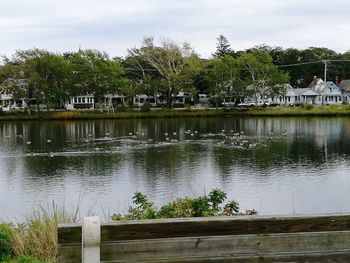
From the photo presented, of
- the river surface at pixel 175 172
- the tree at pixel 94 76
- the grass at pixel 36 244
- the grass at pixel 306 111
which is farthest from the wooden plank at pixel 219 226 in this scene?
the tree at pixel 94 76

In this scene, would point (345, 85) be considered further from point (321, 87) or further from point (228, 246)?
point (228, 246)

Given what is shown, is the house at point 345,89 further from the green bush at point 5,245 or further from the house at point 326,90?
the green bush at point 5,245

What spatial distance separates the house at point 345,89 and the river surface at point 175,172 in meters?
65.3

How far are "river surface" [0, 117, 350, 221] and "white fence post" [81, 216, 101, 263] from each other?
21.7ft

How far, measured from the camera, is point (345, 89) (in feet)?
348

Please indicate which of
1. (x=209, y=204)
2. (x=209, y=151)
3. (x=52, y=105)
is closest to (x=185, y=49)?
(x=52, y=105)

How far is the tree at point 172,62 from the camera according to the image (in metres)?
76.4

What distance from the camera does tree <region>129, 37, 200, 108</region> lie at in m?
76.4

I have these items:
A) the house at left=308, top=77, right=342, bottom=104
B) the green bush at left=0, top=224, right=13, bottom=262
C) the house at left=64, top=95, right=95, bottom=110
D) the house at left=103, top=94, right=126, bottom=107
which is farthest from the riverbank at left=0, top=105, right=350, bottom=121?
the green bush at left=0, top=224, right=13, bottom=262

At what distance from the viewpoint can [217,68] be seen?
255 ft

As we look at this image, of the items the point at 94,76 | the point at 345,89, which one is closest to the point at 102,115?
the point at 94,76

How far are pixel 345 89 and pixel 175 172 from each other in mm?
89149

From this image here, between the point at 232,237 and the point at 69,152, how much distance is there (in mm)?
30828

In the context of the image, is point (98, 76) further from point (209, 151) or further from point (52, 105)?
point (209, 151)
